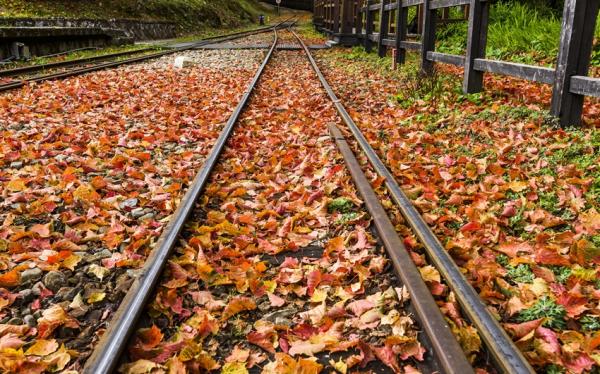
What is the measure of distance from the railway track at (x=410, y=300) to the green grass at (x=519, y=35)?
631 cm

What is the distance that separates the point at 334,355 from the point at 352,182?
211 cm

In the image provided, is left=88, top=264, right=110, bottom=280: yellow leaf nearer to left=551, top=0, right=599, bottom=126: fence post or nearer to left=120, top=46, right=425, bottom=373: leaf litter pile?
left=120, top=46, right=425, bottom=373: leaf litter pile

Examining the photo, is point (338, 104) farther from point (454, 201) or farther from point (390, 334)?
point (390, 334)

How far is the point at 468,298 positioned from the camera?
2.38 metres

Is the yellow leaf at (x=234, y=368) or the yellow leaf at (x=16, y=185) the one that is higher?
the yellow leaf at (x=16, y=185)

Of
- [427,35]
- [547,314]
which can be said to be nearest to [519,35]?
[427,35]

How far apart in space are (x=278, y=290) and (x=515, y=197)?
2.06 m

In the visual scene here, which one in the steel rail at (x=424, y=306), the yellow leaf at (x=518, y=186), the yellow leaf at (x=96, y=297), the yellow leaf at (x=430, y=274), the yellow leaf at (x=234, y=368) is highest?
the yellow leaf at (x=518, y=186)

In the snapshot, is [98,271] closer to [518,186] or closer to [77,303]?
[77,303]

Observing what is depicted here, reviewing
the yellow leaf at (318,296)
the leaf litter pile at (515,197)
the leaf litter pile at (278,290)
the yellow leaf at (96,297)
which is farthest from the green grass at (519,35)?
the yellow leaf at (96,297)

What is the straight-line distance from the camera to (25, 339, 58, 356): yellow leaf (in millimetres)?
2275

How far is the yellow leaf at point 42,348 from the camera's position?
2275 millimetres

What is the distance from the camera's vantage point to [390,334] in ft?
7.73

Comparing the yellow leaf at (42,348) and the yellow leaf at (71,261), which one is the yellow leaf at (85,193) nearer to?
the yellow leaf at (71,261)
